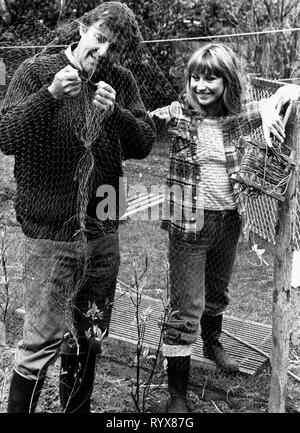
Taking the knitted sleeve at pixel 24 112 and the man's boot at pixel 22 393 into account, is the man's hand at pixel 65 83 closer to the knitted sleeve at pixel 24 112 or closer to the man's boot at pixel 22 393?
the knitted sleeve at pixel 24 112

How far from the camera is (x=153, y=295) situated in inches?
158

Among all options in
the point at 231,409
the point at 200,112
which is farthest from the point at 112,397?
the point at 200,112

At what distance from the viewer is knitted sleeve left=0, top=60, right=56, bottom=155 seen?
218 centimetres

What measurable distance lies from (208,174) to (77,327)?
890 mm

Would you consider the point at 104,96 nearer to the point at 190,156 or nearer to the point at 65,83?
the point at 65,83

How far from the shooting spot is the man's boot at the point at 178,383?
2844 millimetres

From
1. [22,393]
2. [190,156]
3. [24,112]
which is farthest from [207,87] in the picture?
[22,393]

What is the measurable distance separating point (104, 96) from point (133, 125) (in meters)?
0.22

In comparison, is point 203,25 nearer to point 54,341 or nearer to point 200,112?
point 200,112

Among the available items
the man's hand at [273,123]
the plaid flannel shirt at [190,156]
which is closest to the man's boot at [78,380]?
the plaid flannel shirt at [190,156]

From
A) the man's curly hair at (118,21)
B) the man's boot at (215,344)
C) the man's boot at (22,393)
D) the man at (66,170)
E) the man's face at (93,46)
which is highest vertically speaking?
the man's curly hair at (118,21)

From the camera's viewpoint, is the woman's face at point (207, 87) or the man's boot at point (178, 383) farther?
the man's boot at point (178, 383)

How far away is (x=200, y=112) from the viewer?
2770 mm

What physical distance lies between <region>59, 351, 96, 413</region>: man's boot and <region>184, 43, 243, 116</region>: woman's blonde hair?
3.99 ft
